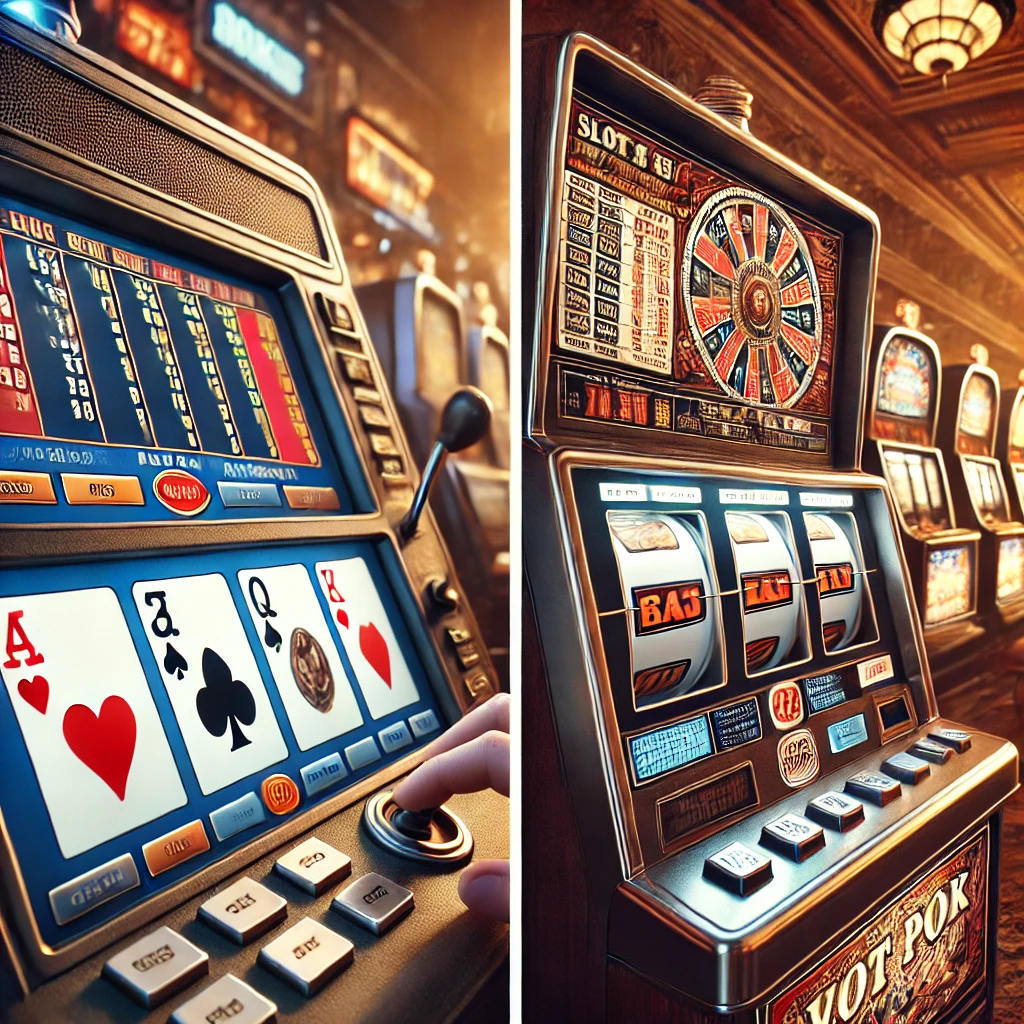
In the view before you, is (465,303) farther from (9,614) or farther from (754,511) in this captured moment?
(9,614)

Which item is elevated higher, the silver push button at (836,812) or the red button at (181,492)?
the red button at (181,492)

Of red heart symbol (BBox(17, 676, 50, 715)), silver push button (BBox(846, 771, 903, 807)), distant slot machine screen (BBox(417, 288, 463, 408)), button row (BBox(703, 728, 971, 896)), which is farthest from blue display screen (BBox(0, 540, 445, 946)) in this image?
distant slot machine screen (BBox(417, 288, 463, 408))

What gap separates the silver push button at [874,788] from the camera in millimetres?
1018

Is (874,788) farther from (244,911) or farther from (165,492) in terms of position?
(165,492)

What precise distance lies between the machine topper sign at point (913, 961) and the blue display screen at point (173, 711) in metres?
0.58

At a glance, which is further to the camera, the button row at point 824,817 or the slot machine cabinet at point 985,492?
the slot machine cabinet at point 985,492

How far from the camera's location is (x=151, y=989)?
0.67m

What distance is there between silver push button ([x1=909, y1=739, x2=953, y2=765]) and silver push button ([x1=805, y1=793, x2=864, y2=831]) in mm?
200

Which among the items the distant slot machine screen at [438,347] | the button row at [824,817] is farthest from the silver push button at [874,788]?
the distant slot machine screen at [438,347]

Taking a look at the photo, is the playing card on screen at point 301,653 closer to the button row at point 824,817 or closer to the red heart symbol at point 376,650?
the red heart symbol at point 376,650

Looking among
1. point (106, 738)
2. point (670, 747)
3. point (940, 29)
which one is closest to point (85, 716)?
point (106, 738)

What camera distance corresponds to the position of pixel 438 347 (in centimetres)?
255

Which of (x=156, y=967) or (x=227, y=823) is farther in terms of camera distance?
(x=227, y=823)

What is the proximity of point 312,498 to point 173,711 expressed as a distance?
0.40m
